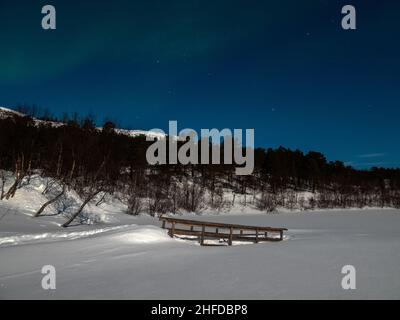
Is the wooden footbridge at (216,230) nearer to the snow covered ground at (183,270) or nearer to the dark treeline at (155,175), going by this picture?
the snow covered ground at (183,270)

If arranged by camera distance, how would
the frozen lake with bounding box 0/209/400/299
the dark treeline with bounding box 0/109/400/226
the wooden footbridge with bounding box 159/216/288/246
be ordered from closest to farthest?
the frozen lake with bounding box 0/209/400/299, the wooden footbridge with bounding box 159/216/288/246, the dark treeline with bounding box 0/109/400/226

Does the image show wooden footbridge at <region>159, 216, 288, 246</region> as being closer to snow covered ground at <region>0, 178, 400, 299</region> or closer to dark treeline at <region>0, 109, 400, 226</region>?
snow covered ground at <region>0, 178, 400, 299</region>

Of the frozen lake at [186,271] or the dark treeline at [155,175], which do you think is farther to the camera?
the dark treeline at [155,175]

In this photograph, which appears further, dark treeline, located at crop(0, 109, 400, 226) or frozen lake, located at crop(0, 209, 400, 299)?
dark treeline, located at crop(0, 109, 400, 226)

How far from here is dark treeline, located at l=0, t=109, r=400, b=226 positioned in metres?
35.8

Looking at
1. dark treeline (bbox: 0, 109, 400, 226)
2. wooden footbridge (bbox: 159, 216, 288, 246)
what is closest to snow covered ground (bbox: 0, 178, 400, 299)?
wooden footbridge (bbox: 159, 216, 288, 246)

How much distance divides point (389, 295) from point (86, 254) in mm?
7925

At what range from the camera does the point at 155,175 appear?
61375 mm

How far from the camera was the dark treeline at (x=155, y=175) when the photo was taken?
117ft

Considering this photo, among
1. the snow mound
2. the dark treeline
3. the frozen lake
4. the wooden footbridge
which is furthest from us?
the dark treeline

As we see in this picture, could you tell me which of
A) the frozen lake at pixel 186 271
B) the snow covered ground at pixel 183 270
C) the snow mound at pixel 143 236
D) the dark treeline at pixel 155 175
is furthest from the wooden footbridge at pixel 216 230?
the dark treeline at pixel 155 175

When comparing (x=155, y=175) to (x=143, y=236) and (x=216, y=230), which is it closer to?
(x=216, y=230)
